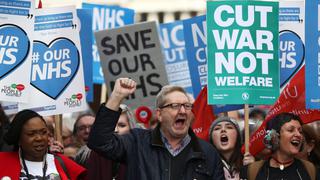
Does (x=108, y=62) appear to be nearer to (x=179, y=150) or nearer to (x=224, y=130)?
(x=224, y=130)

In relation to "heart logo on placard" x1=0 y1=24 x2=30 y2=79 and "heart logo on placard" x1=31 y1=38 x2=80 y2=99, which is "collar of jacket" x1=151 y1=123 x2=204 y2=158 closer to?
"heart logo on placard" x1=0 y1=24 x2=30 y2=79

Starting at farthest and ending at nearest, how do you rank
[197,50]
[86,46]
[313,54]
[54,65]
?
1. [197,50]
2. [86,46]
3. [54,65]
4. [313,54]

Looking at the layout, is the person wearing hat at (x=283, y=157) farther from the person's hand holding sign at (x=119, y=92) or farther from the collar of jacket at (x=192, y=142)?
the person's hand holding sign at (x=119, y=92)

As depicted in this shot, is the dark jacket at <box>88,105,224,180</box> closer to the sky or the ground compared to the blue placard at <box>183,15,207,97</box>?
closer to the ground

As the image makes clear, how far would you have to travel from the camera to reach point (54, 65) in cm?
1004

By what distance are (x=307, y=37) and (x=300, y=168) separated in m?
1.40

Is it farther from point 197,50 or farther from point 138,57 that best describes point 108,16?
point 197,50

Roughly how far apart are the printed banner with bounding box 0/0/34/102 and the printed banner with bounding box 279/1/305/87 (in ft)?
8.22

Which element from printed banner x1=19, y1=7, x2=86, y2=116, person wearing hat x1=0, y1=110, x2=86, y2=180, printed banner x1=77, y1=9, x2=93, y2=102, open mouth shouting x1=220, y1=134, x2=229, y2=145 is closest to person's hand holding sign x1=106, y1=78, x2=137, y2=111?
person wearing hat x1=0, y1=110, x2=86, y2=180

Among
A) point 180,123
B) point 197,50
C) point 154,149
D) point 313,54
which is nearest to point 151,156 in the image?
point 154,149

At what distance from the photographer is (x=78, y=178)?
8406 millimetres

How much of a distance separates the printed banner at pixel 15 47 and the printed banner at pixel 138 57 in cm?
301

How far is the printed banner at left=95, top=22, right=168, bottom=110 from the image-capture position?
12508mm

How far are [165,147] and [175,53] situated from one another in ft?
23.9
